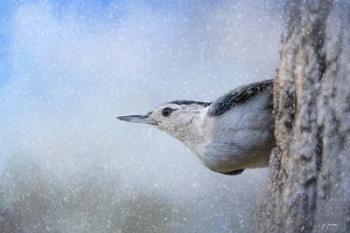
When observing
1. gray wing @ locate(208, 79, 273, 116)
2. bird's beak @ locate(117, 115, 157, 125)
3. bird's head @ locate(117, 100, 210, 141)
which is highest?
gray wing @ locate(208, 79, 273, 116)

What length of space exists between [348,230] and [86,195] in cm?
359

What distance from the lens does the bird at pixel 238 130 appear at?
8.73ft

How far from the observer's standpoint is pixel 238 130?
270 centimetres

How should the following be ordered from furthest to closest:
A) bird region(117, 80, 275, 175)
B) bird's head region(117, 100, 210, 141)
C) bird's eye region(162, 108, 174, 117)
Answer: bird's eye region(162, 108, 174, 117) < bird's head region(117, 100, 210, 141) < bird region(117, 80, 275, 175)

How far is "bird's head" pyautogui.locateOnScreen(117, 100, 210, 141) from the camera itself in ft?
10.0

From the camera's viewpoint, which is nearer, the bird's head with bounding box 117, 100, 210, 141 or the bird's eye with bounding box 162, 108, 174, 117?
the bird's head with bounding box 117, 100, 210, 141

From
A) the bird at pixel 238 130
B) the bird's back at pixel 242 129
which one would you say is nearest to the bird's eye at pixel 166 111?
the bird at pixel 238 130

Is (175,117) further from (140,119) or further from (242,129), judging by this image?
(242,129)

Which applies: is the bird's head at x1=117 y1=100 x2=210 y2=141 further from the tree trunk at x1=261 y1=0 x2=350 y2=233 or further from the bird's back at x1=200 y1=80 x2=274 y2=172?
the tree trunk at x1=261 y1=0 x2=350 y2=233

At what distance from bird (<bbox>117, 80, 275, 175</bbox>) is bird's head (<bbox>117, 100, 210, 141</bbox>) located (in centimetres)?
14

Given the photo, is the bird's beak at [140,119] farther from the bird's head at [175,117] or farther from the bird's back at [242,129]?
the bird's back at [242,129]

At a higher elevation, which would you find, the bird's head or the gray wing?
the gray wing

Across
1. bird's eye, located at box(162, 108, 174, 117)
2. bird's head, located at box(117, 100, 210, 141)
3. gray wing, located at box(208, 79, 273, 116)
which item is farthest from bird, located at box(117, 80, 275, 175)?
bird's eye, located at box(162, 108, 174, 117)

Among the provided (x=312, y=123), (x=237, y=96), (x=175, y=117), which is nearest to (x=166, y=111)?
(x=175, y=117)
